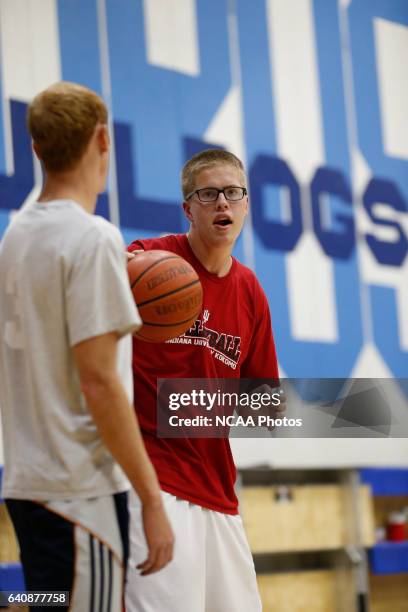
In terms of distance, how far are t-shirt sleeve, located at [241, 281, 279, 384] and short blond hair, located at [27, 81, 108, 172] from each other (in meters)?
1.55

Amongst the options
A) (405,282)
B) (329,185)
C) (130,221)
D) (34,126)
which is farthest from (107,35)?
(34,126)

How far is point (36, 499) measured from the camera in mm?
1679

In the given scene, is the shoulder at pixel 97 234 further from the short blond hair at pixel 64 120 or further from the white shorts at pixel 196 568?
the white shorts at pixel 196 568

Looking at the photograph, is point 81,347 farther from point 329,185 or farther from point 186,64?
point 329,185

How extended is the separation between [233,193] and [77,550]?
1797 mm

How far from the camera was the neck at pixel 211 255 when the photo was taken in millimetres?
3092

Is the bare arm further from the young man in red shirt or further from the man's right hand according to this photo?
the young man in red shirt

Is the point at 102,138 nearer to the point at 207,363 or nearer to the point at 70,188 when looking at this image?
the point at 70,188

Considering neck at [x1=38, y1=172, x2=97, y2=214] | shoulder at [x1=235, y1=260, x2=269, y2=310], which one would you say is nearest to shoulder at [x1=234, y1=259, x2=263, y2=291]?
shoulder at [x1=235, y1=260, x2=269, y2=310]

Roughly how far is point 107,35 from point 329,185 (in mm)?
2165

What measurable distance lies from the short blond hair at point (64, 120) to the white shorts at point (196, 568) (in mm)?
1337

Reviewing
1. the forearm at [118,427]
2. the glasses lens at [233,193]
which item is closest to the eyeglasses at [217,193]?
the glasses lens at [233,193]

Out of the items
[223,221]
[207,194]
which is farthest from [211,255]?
[207,194]

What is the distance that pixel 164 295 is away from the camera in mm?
Answer: 2613
